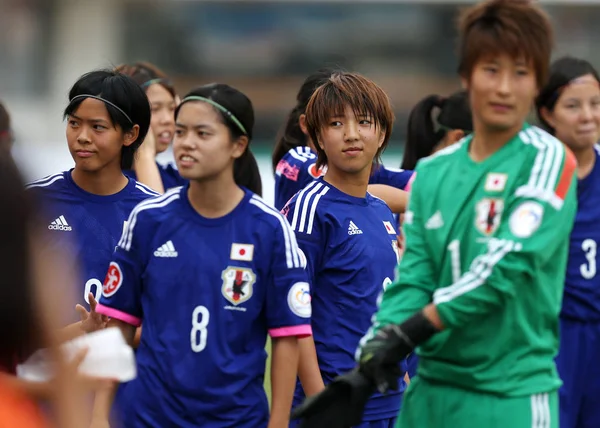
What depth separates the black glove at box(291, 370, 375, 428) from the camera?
3.94 metres

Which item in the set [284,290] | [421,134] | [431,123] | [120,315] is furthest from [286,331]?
[431,123]

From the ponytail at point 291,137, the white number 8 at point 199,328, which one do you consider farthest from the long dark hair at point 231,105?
the ponytail at point 291,137

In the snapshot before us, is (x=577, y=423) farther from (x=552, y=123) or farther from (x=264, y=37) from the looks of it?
(x=264, y=37)

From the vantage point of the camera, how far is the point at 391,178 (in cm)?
700

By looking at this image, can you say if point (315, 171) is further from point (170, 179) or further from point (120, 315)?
point (120, 315)

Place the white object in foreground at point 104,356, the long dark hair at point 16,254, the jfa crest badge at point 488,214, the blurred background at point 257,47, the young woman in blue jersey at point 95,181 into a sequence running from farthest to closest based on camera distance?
the blurred background at point 257,47
the young woman in blue jersey at point 95,181
the jfa crest badge at point 488,214
the white object in foreground at point 104,356
the long dark hair at point 16,254

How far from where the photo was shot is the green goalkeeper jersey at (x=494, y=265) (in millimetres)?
3881

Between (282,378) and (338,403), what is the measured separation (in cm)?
53

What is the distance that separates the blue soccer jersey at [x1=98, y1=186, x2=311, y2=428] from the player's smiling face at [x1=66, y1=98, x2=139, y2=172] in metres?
1.14

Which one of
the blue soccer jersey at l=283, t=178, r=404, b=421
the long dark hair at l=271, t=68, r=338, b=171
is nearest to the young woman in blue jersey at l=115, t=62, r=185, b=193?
the long dark hair at l=271, t=68, r=338, b=171

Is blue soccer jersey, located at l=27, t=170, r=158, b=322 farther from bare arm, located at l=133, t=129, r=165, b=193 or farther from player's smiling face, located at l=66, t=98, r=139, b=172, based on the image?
bare arm, located at l=133, t=129, r=165, b=193

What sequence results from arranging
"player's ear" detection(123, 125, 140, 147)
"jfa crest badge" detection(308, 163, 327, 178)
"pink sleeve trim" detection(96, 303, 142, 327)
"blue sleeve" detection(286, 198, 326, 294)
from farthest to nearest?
"jfa crest badge" detection(308, 163, 327, 178), "player's ear" detection(123, 125, 140, 147), "blue sleeve" detection(286, 198, 326, 294), "pink sleeve trim" detection(96, 303, 142, 327)

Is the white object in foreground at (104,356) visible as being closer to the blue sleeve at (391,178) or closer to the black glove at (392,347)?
the black glove at (392,347)

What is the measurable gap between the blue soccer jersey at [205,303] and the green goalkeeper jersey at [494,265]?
54 cm
